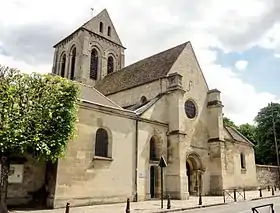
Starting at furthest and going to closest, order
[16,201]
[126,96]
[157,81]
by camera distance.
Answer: [126,96] < [157,81] < [16,201]

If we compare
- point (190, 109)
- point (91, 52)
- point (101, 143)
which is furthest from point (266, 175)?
point (91, 52)

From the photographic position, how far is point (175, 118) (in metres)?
20.5

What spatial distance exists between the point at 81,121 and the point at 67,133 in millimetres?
3441

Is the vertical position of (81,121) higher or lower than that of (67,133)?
higher

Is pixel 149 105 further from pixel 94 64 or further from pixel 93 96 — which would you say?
pixel 94 64

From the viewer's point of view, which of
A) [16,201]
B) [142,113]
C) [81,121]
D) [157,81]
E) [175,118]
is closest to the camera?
[16,201]

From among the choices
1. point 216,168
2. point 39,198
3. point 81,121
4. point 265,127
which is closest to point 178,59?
point 216,168

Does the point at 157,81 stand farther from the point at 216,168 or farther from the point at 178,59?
the point at 216,168

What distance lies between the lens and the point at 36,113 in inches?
451

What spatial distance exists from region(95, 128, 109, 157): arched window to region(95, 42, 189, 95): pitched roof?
764 centimetres

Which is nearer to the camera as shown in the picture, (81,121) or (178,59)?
(81,121)

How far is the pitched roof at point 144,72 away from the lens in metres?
23.7

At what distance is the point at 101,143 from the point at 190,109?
378 inches

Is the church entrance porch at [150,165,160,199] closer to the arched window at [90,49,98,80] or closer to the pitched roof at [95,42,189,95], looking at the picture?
the pitched roof at [95,42,189,95]
